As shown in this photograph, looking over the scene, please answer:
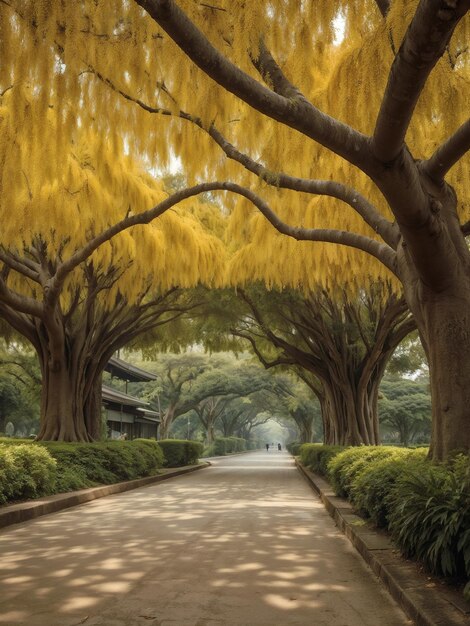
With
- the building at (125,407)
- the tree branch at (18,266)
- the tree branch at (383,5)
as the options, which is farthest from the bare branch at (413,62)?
the building at (125,407)

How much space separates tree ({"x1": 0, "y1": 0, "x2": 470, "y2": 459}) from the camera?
5512mm

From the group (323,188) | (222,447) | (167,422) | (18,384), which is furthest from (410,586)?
(222,447)

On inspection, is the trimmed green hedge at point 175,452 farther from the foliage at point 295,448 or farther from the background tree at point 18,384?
the foliage at point 295,448

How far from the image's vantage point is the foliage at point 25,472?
33.4 feet

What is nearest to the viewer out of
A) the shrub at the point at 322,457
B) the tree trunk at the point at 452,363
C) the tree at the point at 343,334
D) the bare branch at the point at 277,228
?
the tree trunk at the point at 452,363

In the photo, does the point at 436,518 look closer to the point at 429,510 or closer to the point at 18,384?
the point at 429,510

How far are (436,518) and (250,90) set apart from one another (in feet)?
11.9

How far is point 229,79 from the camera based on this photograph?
16.5 ft

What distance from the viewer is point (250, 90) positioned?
517 centimetres

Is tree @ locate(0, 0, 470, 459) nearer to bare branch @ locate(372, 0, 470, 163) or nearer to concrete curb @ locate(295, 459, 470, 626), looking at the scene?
bare branch @ locate(372, 0, 470, 163)

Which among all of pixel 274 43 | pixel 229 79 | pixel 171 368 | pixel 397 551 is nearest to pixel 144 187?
pixel 274 43

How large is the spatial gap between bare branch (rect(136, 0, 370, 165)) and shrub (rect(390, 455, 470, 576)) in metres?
2.89

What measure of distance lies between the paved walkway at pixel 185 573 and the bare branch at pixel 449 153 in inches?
162

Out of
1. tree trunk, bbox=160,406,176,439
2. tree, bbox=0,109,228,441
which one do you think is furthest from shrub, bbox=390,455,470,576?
tree trunk, bbox=160,406,176,439
